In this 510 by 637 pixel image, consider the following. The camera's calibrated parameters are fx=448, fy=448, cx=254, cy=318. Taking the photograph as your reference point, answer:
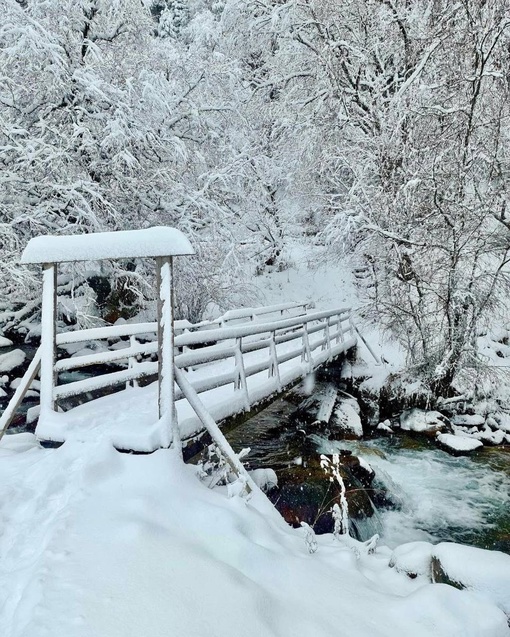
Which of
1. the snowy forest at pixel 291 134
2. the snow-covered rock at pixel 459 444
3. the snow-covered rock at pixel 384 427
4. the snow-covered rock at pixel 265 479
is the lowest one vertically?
the snow-covered rock at pixel 384 427

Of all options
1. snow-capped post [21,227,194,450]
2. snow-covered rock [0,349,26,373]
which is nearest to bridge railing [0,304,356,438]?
snow-capped post [21,227,194,450]

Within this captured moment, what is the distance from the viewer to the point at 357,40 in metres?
12.7

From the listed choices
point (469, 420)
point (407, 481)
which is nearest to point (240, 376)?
point (407, 481)

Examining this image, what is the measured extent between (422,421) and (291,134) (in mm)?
11016

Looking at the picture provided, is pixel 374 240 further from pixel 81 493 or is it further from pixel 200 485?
pixel 81 493

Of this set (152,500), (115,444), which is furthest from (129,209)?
(152,500)

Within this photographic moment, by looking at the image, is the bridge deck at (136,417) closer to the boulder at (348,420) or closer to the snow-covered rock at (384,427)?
the boulder at (348,420)

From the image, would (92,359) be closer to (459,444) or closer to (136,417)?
(136,417)

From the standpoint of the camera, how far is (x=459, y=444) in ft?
26.5

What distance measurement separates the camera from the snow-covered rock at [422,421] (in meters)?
9.01

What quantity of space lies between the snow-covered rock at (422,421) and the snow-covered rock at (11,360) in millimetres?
8798

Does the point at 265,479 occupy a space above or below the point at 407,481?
above

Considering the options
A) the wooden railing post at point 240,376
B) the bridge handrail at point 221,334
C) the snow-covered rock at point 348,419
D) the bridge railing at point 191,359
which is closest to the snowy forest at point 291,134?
the snow-covered rock at point 348,419

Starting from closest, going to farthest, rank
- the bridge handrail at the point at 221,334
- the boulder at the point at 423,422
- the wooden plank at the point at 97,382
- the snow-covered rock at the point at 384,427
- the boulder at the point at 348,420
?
the wooden plank at the point at 97,382
the bridge handrail at the point at 221,334
the boulder at the point at 348,420
the boulder at the point at 423,422
the snow-covered rock at the point at 384,427
